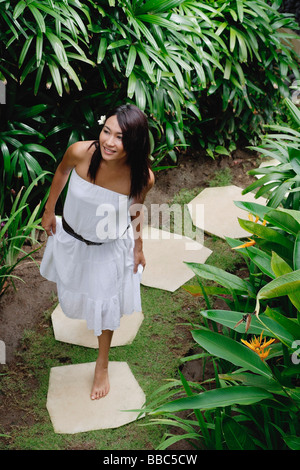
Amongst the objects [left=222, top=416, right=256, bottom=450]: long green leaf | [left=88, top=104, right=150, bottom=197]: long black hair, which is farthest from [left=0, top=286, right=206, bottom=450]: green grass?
[left=88, top=104, right=150, bottom=197]: long black hair

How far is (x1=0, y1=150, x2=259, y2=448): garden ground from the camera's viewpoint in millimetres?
2447

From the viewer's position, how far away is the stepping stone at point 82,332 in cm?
278

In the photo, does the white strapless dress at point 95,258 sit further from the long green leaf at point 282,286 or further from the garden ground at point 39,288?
the long green leaf at point 282,286

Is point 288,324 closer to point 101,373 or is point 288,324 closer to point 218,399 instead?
point 218,399

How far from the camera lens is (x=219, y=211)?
375 cm

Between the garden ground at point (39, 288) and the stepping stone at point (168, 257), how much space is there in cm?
39

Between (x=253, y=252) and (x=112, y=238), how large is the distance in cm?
66

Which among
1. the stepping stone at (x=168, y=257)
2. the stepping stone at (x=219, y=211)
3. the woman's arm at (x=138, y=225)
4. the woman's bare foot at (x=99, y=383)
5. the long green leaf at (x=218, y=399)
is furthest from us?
the stepping stone at (x=219, y=211)

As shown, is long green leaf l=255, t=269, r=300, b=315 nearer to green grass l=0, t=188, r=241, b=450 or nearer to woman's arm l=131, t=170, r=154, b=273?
woman's arm l=131, t=170, r=154, b=273

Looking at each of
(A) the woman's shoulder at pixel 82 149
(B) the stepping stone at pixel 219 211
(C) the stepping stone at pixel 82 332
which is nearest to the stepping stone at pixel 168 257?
(B) the stepping stone at pixel 219 211

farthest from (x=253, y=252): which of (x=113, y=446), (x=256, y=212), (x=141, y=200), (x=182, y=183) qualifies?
(x=182, y=183)

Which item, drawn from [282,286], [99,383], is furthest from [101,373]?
[282,286]

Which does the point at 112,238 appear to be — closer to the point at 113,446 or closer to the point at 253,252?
the point at 253,252
